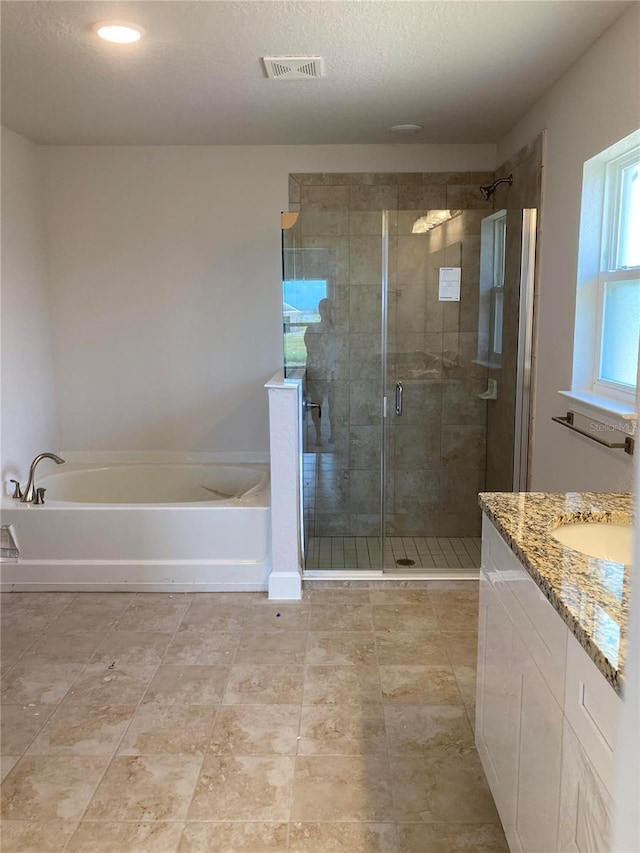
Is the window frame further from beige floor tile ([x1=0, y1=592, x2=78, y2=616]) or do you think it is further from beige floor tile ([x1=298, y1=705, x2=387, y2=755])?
beige floor tile ([x1=0, y1=592, x2=78, y2=616])

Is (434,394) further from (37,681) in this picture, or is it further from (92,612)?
(37,681)

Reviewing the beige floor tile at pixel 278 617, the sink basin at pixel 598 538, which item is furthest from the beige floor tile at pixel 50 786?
the sink basin at pixel 598 538

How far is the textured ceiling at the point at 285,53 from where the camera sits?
2.16 m

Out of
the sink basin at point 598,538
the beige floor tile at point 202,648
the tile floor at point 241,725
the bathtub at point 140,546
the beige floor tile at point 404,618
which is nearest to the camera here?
the sink basin at point 598,538

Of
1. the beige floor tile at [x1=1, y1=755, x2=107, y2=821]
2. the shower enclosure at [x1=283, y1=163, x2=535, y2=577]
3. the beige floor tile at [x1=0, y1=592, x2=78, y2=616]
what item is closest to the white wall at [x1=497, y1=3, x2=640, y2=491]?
the shower enclosure at [x1=283, y1=163, x2=535, y2=577]

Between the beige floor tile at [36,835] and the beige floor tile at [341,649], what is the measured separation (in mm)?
1066

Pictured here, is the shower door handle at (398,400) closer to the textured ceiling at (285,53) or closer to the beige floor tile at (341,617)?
the beige floor tile at (341,617)

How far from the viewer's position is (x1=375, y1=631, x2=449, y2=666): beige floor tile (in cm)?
263

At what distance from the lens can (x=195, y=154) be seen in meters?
3.95

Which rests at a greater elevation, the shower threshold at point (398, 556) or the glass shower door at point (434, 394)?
the glass shower door at point (434, 394)

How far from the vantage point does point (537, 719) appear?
4.50 ft

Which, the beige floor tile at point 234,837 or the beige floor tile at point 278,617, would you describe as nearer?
the beige floor tile at point 234,837

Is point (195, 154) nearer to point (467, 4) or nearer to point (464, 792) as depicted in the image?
point (467, 4)

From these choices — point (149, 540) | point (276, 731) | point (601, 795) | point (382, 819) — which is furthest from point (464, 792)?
point (149, 540)
